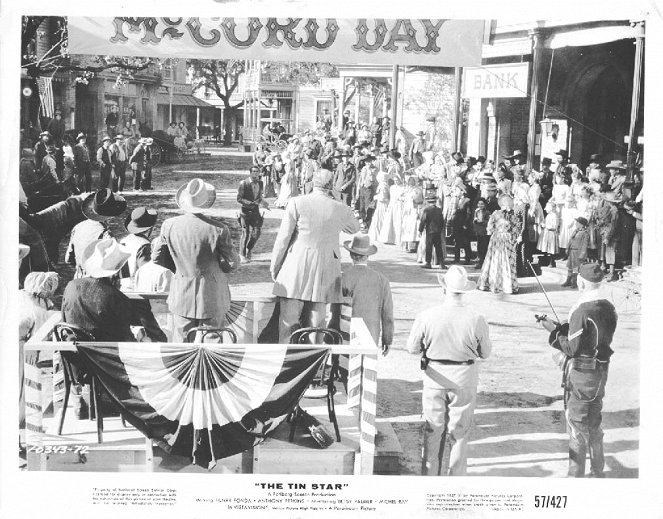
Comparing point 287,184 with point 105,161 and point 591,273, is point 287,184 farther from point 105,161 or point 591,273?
point 591,273

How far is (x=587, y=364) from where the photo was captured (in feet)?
17.7

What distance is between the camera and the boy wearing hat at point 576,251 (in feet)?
21.2

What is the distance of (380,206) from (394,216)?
0.23 metres

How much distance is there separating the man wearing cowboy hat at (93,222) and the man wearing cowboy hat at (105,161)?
6 cm

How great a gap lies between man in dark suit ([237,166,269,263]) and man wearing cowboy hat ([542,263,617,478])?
220 cm

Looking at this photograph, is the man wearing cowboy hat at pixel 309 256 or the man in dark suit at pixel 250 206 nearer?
the man wearing cowboy hat at pixel 309 256

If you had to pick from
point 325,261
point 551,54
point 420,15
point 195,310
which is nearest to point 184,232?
point 195,310

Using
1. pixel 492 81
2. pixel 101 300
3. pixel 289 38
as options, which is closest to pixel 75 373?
pixel 101 300

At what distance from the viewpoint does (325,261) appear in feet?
19.5

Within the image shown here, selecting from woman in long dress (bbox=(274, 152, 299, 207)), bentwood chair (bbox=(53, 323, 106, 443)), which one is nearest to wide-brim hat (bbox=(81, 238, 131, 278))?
bentwood chair (bbox=(53, 323, 106, 443))

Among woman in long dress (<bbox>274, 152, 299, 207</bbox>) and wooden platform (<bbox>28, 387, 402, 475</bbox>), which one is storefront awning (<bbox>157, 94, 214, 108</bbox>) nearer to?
woman in long dress (<bbox>274, 152, 299, 207</bbox>)

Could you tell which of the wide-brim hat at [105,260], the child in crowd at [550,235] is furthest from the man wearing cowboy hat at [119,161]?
the child in crowd at [550,235]

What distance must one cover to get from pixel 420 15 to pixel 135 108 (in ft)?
6.94

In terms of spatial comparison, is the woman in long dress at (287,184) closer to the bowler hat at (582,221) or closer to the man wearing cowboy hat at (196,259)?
the man wearing cowboy hat at (196,259)
